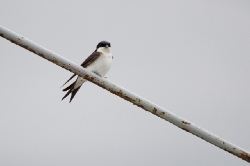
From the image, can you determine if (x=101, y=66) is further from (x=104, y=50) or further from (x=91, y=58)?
(x=104, y=50)

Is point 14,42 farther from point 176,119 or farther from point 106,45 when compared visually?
point 106,45

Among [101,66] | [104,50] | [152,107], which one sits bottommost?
[152,107]

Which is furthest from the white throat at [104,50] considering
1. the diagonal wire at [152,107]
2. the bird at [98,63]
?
the diagonal wire at [152,107]

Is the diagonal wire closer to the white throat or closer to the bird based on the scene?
the bird

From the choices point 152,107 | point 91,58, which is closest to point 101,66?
point 91,58

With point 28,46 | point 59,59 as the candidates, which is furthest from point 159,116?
point 28,46

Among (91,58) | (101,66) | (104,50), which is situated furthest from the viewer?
(104,50)

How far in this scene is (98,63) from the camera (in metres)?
3.99

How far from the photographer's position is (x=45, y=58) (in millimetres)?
1222

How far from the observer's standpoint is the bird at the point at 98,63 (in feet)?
13.0

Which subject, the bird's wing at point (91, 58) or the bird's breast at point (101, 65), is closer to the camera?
the bird's breast at point (101, 65)

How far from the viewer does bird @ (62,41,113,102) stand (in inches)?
156

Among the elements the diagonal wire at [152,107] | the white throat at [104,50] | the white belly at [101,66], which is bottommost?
the diagonal wire at [152,107]

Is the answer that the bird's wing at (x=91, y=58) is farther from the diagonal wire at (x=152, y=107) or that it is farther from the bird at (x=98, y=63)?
the diagonal wire at (x=152, y=107)
